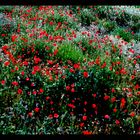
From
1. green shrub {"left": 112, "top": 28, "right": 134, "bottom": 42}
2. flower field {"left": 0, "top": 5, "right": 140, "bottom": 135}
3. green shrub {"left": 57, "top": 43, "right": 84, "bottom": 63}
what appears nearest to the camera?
flower field {"left": 0, "top": 5, "right": 140, "bottom": 135}

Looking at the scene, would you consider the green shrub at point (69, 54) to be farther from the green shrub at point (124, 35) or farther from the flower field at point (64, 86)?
the green shrub at point (124, 35)

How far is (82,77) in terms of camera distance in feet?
15.4

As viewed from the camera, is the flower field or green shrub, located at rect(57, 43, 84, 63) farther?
green shrub, located at rect(57, 43, 84, 63)

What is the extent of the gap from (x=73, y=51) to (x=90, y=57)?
16.6 inches

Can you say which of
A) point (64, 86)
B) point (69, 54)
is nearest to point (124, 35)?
point (69, 54)

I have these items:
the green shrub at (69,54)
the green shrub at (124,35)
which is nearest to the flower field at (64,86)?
the green shrub at (69,54)

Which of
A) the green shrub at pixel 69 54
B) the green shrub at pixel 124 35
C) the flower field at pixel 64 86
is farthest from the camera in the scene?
the green shrub at pixel 124 35

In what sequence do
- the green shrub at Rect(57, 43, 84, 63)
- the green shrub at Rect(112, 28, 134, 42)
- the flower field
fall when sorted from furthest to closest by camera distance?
the green shrub at Rect(112, 28, 134, 42) → the green shrub at Rect(57, 43, 84, 63) → the flower field

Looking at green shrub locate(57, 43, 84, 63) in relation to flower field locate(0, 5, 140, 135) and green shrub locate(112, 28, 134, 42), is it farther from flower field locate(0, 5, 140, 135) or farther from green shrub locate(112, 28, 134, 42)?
green shrub locate(112, 28, 134, 42)

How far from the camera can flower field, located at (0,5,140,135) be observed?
3.86 metres

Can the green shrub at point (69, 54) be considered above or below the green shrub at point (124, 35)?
above

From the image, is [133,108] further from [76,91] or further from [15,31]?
[15,31]

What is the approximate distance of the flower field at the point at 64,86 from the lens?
3.86 meters

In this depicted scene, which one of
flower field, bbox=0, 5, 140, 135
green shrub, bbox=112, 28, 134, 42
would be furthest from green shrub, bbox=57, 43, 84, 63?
green shrub, bbox=112, 28, 134, 42
